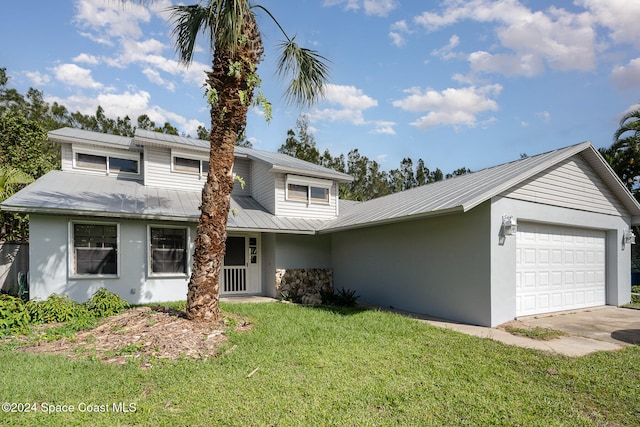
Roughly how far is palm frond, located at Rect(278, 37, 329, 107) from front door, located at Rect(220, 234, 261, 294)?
6.11m

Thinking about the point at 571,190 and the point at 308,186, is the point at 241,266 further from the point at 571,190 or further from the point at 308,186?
the point at 571,190

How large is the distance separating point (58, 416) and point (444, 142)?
Result: 16711 millimetres

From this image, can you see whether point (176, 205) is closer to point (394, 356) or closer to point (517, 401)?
point (394, 356)

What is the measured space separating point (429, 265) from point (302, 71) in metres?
5.83

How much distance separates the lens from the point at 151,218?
9.55 metres

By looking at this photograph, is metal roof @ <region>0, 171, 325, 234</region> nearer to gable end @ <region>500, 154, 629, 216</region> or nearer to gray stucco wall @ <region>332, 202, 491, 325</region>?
gray stucco wall @ <region>332, 202, 491, 325</region>

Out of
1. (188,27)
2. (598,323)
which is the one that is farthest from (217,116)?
(598,323)

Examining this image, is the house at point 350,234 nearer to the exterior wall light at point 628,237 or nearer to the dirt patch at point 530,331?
the exterior wall light at point 628,237

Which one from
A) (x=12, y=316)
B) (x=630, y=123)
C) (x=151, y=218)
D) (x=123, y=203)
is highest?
(x=630, y=123)

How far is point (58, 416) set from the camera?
11.5 feet

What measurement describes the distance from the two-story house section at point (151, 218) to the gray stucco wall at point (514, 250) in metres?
5.90

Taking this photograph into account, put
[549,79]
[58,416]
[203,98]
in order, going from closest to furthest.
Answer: [58,416] < [203,98] < [549,79]

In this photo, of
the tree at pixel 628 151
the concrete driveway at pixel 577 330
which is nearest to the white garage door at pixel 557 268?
the concrete driveway at pixel 577 330

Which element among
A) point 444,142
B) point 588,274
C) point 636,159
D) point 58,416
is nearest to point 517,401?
point 58,416
